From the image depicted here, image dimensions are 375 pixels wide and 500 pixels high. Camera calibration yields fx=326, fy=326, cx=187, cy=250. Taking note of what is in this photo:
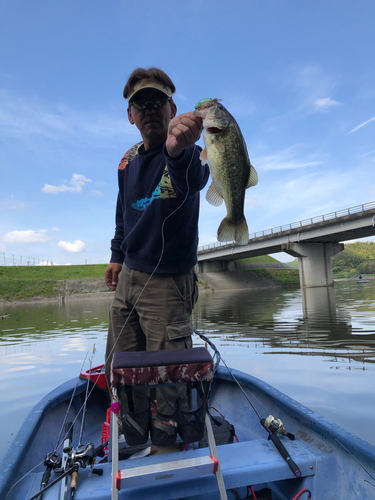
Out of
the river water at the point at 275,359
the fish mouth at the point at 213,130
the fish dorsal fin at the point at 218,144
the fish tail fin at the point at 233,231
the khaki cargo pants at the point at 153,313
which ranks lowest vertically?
the river water at the point at 275,359

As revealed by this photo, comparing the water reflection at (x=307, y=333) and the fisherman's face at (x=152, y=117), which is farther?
the water reflection at (x=307, y=333)

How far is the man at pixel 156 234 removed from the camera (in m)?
2.53

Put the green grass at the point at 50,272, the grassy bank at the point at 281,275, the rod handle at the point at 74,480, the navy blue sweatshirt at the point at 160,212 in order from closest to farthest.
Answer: the rod handle at the point at 74,480 < the navy blue sweatshirt at the point at 160,212 < the green grass at the point at 50,272 < the grassy bank at the point at 281,275

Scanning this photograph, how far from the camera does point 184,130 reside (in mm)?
1987

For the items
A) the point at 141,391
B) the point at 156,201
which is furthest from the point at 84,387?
the point at 156,201

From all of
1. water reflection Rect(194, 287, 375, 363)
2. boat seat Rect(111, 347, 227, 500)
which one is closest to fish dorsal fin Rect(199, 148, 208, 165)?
boat seat Rect(111, 347, 227, 500)

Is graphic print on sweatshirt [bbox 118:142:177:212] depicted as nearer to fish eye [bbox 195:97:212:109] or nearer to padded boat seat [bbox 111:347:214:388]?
fish eye [bbox 195:97:212:109]

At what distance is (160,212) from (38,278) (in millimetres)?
54589

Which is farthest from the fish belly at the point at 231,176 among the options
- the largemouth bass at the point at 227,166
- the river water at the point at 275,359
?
the river water at the point at 275,359

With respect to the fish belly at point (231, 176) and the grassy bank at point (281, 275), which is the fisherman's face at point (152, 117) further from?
the grassy bank at point (281, 275)

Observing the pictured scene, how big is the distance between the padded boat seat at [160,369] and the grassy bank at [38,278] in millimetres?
45273

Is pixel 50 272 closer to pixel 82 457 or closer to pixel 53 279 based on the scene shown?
pixel 53 279

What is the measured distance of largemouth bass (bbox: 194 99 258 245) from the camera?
2.08 m

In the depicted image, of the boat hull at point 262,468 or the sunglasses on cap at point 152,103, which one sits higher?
the sunglasses on cap at point 152,103
